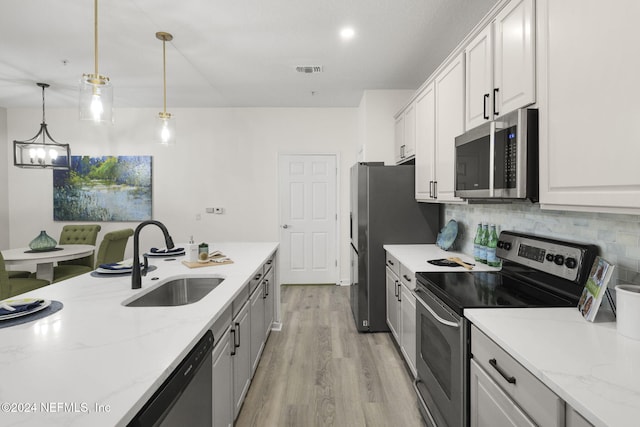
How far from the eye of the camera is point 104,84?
2.16m

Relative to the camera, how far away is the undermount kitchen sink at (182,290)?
6.34 ft

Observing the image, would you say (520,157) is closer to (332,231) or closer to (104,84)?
(104,84)

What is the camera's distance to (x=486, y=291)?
1.72 m

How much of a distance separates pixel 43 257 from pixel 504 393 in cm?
402

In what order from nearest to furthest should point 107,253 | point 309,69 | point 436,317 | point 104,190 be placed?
point 436,317, point 309,69, point 107,253, point 104,190

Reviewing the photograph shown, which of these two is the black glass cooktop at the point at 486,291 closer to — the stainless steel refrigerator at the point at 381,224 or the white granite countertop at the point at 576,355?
the white granite countertop at the point at 576,355

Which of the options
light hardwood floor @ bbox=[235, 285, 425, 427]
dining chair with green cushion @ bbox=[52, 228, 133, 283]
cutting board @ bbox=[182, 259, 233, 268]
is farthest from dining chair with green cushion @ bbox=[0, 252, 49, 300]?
light hardwood floor @ bbox=[235, 285, 425, 427]

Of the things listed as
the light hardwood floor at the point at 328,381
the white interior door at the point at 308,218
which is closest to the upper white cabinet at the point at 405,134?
the white interior door at the point at 308,218

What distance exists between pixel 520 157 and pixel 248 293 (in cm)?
165

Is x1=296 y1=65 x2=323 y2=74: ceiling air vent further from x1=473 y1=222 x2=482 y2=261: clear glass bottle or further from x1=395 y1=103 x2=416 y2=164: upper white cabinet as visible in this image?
x1=473 y1=222 x2=482 y2=261: clear glass bottle

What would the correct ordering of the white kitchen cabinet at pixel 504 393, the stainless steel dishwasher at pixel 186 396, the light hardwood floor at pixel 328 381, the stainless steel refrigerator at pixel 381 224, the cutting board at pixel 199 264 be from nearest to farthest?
the stainless steel dishwasher at pixel 186 396, the white kitchen cabinet at pixel 504 393, the light hardwood floor at pixel 328 381, the cutting board at pixel 199 264, the stainless steel refrigerator at pixel 381 224

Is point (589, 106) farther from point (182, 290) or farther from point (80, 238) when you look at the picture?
point (80, 238)

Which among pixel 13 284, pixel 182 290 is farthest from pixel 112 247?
pixel 182 290

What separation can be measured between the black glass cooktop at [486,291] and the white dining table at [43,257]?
3.55 m
